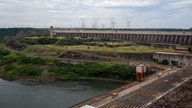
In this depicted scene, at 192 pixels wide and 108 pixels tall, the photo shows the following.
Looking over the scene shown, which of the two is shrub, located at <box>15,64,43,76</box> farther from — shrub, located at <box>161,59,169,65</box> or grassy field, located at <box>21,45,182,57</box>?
shrub, located at <box>161,59,169,65</box>

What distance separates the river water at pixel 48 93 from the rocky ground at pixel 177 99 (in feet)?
45.1

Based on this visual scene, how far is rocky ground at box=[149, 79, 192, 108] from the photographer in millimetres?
27547

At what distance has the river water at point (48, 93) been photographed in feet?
125

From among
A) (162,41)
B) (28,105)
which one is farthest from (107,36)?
(28,105)

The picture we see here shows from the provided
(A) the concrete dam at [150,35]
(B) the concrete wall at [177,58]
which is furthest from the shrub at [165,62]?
(A) the concrete dam at [150,35]

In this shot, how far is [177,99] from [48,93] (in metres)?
22.6

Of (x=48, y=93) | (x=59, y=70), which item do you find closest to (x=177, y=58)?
(x=59, y=70)

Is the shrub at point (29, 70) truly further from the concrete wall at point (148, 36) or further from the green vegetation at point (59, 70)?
the concrete wall at point (148, 36)

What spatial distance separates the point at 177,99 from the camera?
29.6 meters

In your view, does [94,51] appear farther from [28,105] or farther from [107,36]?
[107,36]

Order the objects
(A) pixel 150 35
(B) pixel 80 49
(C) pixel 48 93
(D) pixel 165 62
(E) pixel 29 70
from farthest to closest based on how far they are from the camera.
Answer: (A) pixel 150 35 < (B) pixel 80 49 < (E) pixel 29 70 < (D) pixel 165 62 < (C) pixel 48 93

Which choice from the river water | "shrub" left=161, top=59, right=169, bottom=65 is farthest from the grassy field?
the river water

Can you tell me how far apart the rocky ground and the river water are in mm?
13731

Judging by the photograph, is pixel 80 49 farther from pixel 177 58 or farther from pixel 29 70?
pixel 177 58
